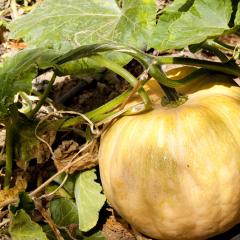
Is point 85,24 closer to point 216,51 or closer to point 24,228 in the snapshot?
point 216,51

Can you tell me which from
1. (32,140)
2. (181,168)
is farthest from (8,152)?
(181,168)

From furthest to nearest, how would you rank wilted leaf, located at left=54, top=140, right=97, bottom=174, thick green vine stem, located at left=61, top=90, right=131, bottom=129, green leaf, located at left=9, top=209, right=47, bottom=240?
wilted leaf, located at left=54, top=140, right=97, bottom=174, thick green vine stem, located at left=61, top=90, right=131, bottom=129, green leaf, located at left=9, top=209, right=47, bottom=240

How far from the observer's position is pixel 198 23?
1449mm

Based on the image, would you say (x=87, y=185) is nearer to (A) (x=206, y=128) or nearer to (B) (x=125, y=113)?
(B) (x=125, y=113)

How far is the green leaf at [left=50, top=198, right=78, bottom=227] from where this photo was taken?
174cm

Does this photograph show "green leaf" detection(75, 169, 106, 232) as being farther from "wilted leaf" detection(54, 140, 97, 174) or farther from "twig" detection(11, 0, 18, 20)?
"twig" detection(11, 0, 18, 20)

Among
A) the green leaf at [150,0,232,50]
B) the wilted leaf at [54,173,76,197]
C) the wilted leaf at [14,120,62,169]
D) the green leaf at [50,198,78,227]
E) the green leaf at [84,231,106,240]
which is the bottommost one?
the green leaf at [84,231,106,240]

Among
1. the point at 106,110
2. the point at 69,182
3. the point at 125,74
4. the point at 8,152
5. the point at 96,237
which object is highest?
the point at 125,74

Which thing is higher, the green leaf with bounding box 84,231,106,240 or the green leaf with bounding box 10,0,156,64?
the green leaf with bounding box 10,0,156,64

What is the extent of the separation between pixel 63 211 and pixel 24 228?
0.72ft

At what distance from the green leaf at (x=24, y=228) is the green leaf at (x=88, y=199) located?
0.21 meters

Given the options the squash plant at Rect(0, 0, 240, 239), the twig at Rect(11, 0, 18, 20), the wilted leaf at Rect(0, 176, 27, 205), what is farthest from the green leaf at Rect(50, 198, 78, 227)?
the twig at Rect(11, 0, 18, 20)

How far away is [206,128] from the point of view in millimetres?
1509

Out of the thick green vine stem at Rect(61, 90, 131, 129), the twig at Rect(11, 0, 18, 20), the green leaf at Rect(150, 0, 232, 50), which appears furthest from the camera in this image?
the twig at Rect(11, 0, 18, 20)
